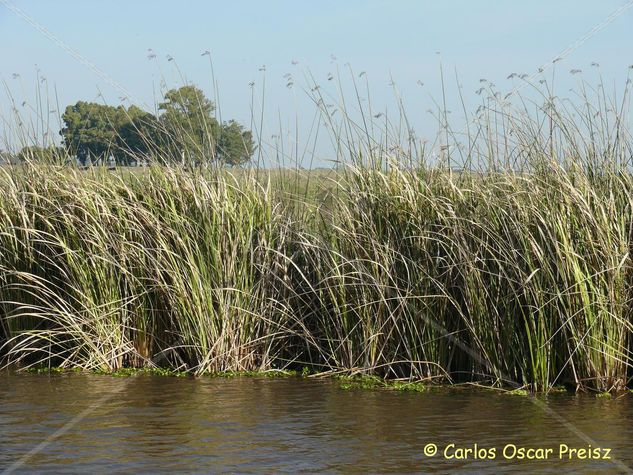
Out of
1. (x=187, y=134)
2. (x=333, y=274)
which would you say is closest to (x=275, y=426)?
(x=333, y=274)

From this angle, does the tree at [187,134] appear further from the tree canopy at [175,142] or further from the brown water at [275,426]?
the brown water at [275,426]

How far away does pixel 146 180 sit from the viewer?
28.4ft

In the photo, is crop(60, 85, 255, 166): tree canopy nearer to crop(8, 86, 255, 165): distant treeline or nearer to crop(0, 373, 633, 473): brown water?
crop(8, 86, 255, 165): distant treeline

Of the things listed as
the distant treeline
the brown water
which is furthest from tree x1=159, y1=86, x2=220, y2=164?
the brown water

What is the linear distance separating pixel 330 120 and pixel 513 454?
381 centimetres

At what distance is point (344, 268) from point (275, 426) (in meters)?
1.99

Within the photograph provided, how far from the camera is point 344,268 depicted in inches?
308

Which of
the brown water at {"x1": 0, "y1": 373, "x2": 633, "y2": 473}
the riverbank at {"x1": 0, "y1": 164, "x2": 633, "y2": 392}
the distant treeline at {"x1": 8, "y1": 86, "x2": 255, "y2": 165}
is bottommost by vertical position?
the brown water at {"x1": 0, "y1": 373, "x2": 633, "y2": 473}

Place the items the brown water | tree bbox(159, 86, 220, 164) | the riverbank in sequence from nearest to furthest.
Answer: the brown water → the riverbank → tree bbox(159, 86, 220, 164)

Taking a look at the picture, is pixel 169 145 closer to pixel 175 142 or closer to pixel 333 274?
pixel 175 142

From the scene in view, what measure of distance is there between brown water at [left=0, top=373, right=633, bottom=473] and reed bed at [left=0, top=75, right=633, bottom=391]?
1.36ft

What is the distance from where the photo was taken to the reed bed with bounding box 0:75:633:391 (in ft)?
23.1

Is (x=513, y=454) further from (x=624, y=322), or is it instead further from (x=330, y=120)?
(x=330, y=120)

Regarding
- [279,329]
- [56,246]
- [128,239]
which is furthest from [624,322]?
[56,246]
